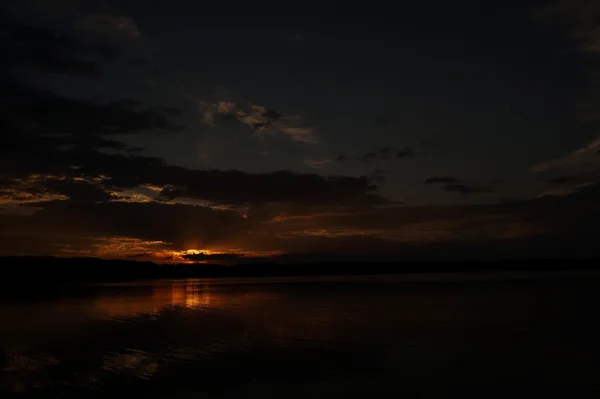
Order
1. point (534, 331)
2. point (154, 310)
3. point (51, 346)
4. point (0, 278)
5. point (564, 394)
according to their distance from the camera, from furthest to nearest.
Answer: point (0, 278) < point (154, 310) < point (534, 331) < point (51, 346) < point (564, 394)

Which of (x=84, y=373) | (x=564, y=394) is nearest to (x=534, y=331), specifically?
(x=564, y=394)

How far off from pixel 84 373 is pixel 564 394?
53.0 feet

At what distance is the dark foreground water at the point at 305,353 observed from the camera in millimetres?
18078

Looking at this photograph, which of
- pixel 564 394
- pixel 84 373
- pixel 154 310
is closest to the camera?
pixel 564 394

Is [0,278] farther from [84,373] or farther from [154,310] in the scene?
[84,373]

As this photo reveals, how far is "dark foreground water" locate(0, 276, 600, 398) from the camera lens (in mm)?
18078

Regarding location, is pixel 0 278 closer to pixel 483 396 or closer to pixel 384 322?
pixel 384 322

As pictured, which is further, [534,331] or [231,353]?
[534,331]

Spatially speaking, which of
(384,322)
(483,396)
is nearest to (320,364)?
(483,396)

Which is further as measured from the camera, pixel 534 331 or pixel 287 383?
pixel 534 331

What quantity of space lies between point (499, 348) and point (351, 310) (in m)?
18.5

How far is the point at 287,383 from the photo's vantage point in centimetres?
1869

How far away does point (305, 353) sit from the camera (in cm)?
2392

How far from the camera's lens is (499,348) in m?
24.9
